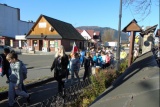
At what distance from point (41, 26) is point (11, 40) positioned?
1157 cm

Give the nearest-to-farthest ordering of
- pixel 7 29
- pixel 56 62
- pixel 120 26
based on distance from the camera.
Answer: pixel 56 62 < pixel 120 26 < pixel 7 29

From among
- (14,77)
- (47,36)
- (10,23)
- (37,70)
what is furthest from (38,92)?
(10,23)

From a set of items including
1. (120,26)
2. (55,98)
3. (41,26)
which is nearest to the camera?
(55,98)


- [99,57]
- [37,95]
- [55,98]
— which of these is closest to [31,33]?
[99,57]

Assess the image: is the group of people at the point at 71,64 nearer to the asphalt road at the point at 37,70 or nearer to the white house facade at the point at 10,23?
the asphalt road at the point at 37,70

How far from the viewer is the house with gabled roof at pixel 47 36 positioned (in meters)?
54.3

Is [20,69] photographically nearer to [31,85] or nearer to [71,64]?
[31,85]

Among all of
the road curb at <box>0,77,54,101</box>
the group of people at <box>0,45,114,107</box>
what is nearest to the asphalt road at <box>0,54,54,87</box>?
the road curb at <box>0,77,54,101</box>

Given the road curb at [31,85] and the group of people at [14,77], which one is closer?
the group of people at [14,77]

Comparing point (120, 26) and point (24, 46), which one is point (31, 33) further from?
point (120, 26)

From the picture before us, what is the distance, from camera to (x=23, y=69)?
729 cm

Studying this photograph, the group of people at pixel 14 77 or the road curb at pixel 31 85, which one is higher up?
the group of people at pixel 14 77

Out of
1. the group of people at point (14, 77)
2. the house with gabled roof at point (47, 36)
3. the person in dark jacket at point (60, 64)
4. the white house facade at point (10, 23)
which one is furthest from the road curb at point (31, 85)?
the white house facade at point (10, 23)

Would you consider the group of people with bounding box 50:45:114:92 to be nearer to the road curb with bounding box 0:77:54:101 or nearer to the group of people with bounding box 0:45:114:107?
the group of people with bounding box 0:45:114:107
